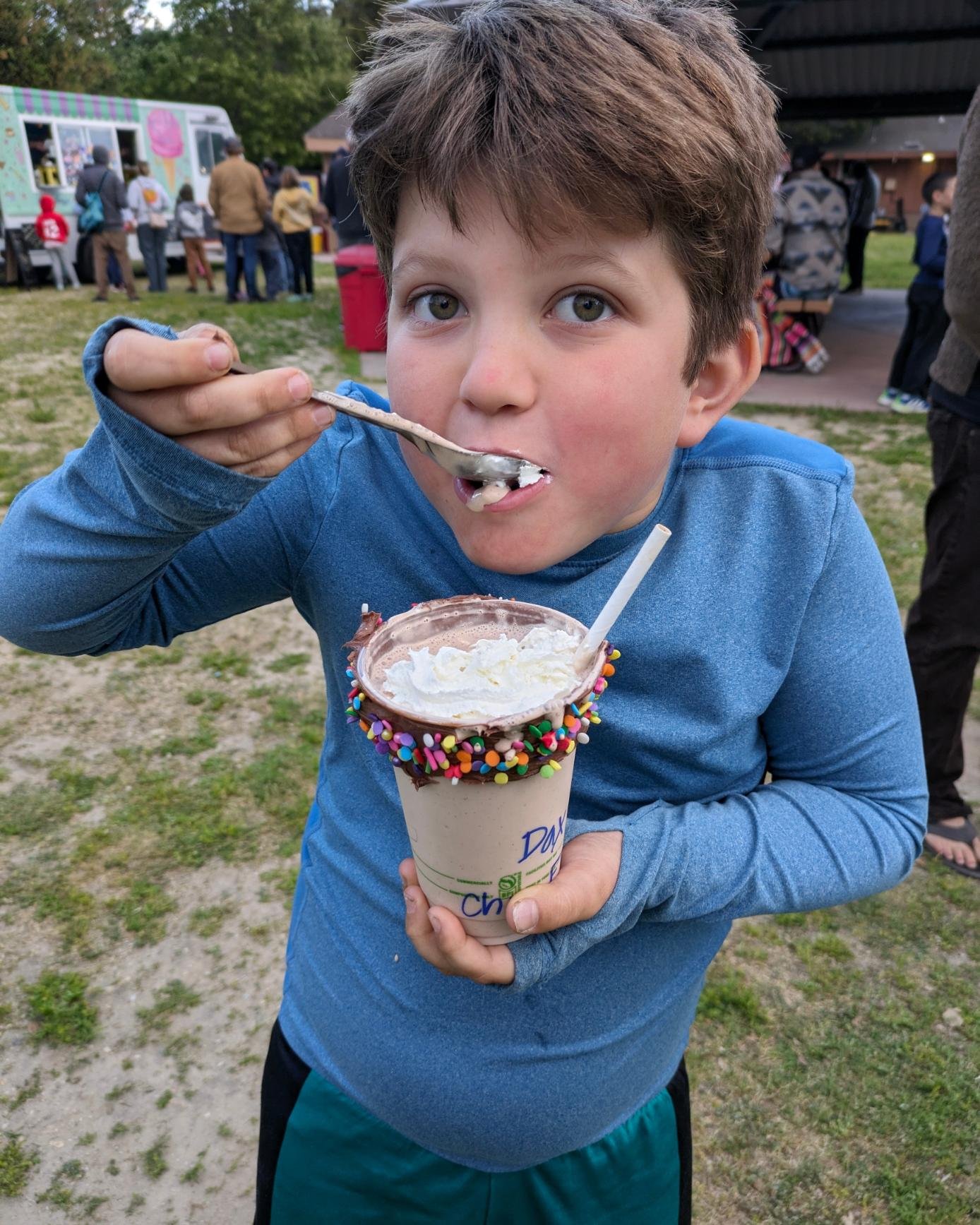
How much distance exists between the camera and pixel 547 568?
4.00 ft

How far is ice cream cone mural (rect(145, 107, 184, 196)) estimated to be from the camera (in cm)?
1684

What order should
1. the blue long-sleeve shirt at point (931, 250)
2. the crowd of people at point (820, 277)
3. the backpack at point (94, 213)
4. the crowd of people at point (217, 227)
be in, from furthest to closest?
the backpack at point (94, 213)
the crowd of people at point (217, 227)
the crowd of people at point (820, 277)
the blue long-sleeve shirt at point (931, 250)

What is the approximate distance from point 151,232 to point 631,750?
15.6 m

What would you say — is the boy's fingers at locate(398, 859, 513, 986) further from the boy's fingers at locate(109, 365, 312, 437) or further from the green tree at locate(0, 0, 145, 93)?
the green tree at locate(0, 0, 145, 93)

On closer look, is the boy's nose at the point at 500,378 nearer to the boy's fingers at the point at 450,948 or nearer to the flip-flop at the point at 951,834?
the boy's fingers at the point at 450,948

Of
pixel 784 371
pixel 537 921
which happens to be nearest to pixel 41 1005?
pixel 537 921

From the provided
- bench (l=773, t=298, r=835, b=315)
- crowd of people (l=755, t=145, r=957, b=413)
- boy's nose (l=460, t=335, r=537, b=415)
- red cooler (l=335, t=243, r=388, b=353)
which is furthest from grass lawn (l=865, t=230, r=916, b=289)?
boy's nose (l=460, t=335, r=537, b=415)

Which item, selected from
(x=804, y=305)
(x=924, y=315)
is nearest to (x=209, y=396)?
(x=924, y=315)

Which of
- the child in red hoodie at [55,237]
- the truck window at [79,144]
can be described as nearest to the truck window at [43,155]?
A: the truck window at [79,144]

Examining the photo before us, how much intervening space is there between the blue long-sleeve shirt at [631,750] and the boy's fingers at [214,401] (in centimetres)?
28

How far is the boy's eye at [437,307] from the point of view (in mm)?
1047

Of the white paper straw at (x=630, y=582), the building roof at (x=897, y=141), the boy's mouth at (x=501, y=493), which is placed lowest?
the building roof at (x=897, y=141)

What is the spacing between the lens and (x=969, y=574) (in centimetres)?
279

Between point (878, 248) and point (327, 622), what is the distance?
31.4 m
